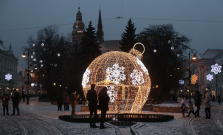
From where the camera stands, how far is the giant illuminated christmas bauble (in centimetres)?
1908

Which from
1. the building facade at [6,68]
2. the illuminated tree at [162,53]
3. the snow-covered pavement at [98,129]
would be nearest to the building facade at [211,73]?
the illuminated tree at [162,53]

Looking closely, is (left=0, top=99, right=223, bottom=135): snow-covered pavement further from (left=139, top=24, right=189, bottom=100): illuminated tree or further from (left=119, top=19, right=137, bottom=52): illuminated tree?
(left=119, top=19, right=137, bottom=52): illuminated tree

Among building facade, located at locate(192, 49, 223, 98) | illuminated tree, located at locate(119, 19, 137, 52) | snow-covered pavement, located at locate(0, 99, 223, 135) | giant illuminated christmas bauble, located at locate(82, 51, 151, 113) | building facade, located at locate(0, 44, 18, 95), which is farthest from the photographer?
building facade, located at locate(0, 44, 18, 95)

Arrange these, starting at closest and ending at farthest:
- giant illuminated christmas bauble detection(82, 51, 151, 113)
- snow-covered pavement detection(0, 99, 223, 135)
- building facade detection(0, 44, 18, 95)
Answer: snow-covered pavement detection(0, 99, 223, 135) < giant illuminated christmas bauble detection(82, 51, 151, 113) < building facade detection(0, 44, 18, 95)

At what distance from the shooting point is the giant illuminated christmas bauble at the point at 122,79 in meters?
19.1

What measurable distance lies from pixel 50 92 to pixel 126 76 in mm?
42302

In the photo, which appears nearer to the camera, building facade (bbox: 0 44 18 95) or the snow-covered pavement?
the snow-covered pavement

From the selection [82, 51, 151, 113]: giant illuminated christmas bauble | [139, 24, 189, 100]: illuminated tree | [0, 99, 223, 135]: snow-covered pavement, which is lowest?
[0, 99, 223, 135]: snow-covered pavement

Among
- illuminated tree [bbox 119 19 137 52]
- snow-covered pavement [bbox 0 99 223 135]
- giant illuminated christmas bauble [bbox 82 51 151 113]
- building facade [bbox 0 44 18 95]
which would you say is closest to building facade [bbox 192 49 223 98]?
illuminated tree [bbox 119 19 137 52]

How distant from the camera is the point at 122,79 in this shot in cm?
1888

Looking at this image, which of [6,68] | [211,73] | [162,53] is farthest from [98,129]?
[6,68]

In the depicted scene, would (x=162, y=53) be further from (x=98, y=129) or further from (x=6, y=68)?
(x=6, y=68)

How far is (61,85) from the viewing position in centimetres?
6281

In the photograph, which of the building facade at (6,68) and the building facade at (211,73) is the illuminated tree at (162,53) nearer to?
the building facade at (211,73)
